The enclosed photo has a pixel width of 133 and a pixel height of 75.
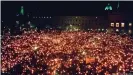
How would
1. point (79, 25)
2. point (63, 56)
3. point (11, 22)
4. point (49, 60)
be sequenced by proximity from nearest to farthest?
point (49, 60) < point (63, 56) < point (11, 22) < point (79, 25)

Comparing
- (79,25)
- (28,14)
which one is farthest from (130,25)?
(28,14)

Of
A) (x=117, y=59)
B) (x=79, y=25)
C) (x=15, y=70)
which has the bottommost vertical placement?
(x=79, y=25)

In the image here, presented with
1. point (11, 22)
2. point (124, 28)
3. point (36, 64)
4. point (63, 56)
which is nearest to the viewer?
point (36, 64)

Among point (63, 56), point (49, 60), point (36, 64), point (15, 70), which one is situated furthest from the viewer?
point (63, 56)

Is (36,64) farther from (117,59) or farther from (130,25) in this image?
(130,25)

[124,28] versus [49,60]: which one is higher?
[49,60]

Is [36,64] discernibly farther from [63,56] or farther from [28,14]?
[28,14]

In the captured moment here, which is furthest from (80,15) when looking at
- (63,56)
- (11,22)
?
(63,56)

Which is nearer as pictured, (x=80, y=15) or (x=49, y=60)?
(x=49, y=60)

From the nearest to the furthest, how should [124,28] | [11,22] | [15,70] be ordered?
[15,70], [11,22], [124,28]
